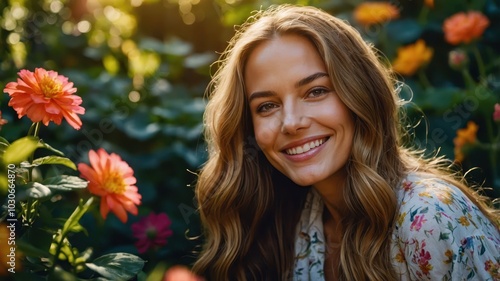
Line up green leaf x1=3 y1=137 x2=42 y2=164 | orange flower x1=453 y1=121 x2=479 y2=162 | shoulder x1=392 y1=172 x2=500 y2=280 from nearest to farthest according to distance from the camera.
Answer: green leaf x1=3 y1=137 x2=42 y2=164
shoulder x1=392 y1=172 x2=500 y2=280
orange flower x1=453 y1=121 x2=479 y2=162

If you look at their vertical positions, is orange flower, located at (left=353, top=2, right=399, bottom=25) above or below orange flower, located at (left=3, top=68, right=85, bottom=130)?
above

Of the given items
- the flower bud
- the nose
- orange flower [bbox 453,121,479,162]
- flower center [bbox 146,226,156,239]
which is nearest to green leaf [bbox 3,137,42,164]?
the nose

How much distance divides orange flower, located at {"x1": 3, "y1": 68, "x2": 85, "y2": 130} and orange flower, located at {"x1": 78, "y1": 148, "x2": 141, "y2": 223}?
11 cm

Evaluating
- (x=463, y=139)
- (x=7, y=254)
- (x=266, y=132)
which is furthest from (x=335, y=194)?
(x=7, y=254)

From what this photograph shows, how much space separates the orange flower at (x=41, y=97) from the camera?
1329mm

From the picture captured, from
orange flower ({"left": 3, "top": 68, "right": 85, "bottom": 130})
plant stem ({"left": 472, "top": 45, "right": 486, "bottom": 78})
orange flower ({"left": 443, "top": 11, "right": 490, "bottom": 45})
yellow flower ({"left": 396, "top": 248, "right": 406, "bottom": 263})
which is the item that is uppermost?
orange flower ({"left": 443, "top": 11, "right": 490, "bottom": 45})

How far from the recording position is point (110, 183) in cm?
139

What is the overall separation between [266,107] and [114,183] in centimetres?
69

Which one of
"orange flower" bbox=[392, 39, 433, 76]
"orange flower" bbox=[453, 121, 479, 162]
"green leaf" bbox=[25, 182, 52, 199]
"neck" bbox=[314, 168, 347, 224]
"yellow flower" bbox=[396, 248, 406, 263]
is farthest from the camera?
"orange flower" bbox=[392, 39, 433, 76]

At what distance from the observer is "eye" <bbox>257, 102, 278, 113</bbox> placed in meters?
1.95

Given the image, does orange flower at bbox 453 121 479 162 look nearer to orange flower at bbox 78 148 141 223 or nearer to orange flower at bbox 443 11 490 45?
orange flower at bbox 443 11 490 45

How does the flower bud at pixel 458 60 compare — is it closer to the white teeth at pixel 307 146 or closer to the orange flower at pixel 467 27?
the orange flower at pixel 467 27

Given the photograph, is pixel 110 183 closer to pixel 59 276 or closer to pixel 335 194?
pixel 59 276

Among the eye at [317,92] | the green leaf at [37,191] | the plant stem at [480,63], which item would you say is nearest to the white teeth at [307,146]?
the eye at [317,92]
